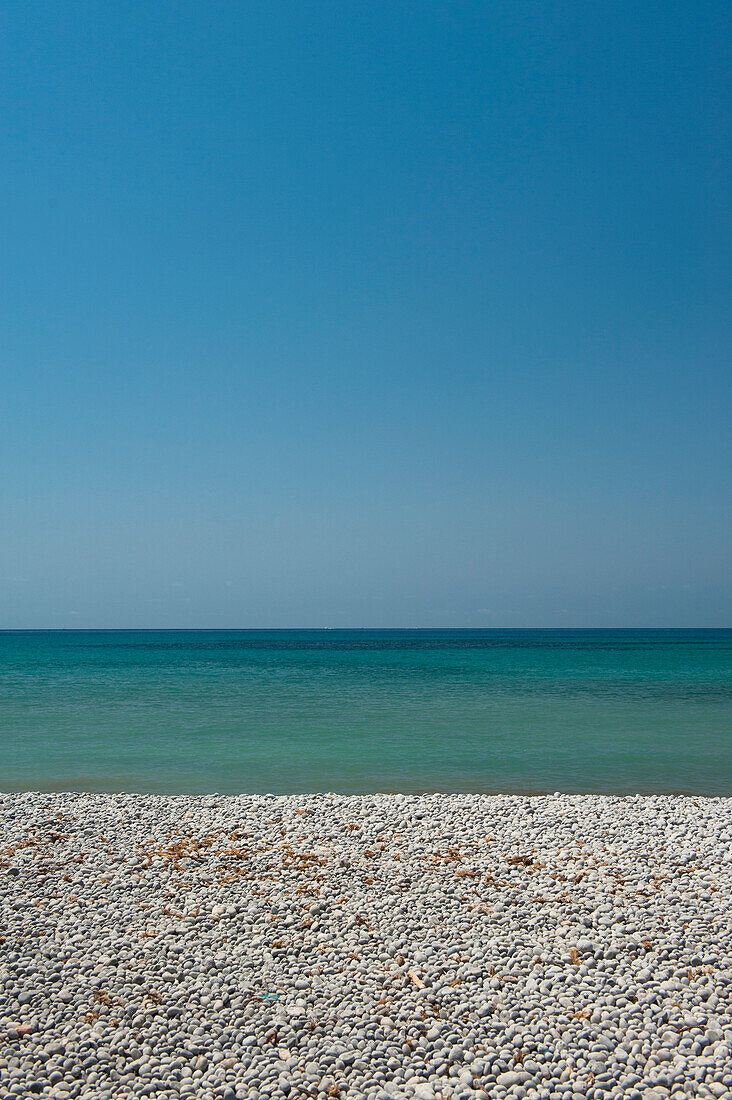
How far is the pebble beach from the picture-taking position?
4684mm

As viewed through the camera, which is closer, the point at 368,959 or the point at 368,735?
the point at 368,959

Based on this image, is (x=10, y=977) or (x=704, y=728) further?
(x=704, y=728)

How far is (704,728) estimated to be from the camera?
1856cm

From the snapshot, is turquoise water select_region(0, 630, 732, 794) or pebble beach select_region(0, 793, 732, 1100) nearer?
pebble beach select_region(0, 793, 732, 1100)

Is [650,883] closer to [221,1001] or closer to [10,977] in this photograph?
[221,1001]

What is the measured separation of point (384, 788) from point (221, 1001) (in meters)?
7.26

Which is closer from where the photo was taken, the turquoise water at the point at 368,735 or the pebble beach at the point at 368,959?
the pebble beach at the point at 368,959

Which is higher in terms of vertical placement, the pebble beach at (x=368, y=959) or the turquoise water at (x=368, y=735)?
the pebble beach at (x=368, y=959)

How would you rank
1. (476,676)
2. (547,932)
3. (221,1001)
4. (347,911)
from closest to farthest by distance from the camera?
(221,1001)
(547,932)
(347,911)
(476,676)

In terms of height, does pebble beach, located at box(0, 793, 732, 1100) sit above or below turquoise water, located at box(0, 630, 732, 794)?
above

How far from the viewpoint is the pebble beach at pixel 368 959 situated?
4684mm

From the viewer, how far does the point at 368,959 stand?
5.99 meters

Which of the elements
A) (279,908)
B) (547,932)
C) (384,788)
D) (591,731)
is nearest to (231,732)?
(384,788)

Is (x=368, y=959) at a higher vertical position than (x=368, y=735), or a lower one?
higher
